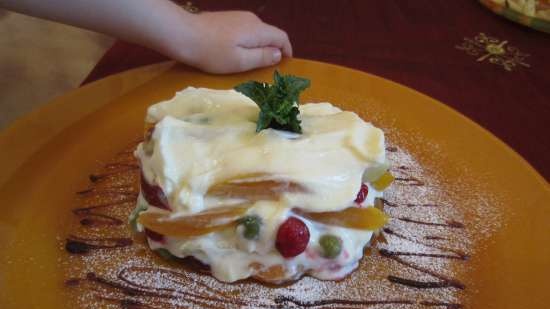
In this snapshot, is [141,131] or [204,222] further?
[141,131]

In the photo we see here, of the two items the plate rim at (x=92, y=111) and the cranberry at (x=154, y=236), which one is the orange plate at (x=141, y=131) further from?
the cranberry at (x=154, y=236)

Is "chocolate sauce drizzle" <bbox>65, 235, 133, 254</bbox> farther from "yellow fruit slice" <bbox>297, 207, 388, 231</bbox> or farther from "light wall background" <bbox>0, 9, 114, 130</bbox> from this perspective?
"light wall background" <bbox>0, 9, 114, 130</bbox>

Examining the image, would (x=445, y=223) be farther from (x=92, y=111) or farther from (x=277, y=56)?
A: (x=92, y=111)

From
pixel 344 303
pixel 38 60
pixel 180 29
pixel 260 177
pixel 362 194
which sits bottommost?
pixel 38 60

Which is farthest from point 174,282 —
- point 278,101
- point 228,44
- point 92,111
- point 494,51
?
point 494,51

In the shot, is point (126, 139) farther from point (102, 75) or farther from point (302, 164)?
point (302, 164)

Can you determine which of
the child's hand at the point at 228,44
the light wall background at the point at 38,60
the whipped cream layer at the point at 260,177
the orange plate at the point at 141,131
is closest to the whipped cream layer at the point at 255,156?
the whipped cream layer at the point at 260,177

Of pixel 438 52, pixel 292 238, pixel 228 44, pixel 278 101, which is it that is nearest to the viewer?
pixel 292 238
